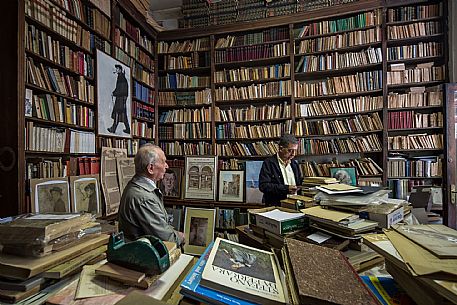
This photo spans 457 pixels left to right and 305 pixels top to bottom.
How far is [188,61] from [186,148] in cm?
145

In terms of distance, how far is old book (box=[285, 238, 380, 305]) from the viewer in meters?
0.51

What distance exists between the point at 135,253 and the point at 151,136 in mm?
3547

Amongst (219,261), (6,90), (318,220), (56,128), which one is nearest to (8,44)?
(6,90)

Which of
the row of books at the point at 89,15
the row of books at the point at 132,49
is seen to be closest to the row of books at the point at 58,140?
the row of books at the point at 89,15

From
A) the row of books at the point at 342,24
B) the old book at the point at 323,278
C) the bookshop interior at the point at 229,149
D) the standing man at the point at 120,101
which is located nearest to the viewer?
the old book at the point at 323,278

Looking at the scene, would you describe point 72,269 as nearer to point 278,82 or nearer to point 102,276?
point 102,276

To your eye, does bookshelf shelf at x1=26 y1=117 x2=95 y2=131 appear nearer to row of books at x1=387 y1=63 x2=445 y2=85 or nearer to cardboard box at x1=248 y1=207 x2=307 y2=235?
cardboard box at x1=248 y1=207 x2=307 y2=235

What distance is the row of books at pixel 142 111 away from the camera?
3.62 m

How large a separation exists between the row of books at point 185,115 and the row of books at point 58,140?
4.94 ft

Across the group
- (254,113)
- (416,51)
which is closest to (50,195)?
(254,113)

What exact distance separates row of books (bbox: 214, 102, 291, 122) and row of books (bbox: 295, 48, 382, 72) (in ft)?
2.08

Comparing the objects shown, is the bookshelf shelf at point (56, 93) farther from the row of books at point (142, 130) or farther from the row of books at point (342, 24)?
the row of books at point (342, 24)

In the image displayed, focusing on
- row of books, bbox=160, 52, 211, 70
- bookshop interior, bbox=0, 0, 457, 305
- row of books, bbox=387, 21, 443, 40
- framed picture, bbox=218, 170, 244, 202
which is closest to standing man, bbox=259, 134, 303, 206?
bookshop interior, bbox=0, 0, 457, 305

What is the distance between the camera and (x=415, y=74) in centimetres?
325
